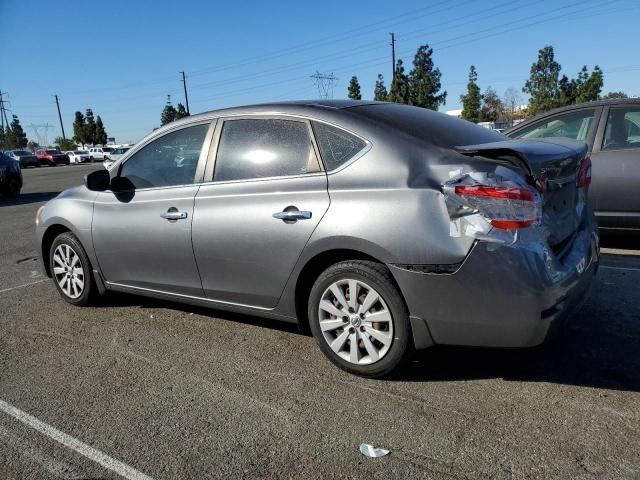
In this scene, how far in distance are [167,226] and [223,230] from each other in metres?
0.58

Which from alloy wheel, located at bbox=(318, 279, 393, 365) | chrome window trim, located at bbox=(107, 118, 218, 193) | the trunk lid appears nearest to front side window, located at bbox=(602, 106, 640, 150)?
the trunk lid

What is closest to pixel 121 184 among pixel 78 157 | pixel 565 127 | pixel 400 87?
pixel 565 127

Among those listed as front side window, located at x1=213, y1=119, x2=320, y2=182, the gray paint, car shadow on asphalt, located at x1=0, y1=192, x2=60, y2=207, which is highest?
front side window, located at x1=213, y1=119, x2=320, y2=182

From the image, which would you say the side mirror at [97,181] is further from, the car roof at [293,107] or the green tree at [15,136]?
the green tree at [15,136]

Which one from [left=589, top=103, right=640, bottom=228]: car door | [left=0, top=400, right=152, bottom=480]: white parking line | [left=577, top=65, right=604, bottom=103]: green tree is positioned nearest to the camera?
[left=0, top=400, right=152, bottom=480]: white parking line

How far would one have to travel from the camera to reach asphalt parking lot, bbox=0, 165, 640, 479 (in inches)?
101

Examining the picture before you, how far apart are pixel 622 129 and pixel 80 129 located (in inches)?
3647

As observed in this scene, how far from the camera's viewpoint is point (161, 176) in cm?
434

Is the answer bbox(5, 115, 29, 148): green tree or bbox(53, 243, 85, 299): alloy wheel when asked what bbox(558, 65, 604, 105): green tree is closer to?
bbox(53, 243, 85, 299): alloy wheel

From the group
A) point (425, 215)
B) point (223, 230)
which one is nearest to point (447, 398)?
point (425, 215)

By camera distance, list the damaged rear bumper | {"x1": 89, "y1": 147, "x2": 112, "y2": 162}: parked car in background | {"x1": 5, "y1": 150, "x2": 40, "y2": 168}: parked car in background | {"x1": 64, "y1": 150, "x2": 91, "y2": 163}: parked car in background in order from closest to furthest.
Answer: the damaged rear bumper → {"x1": 5, "y1": 150, "x2": 40, "y2": 168}: parked car in background → {"x1": 64, "y1": 150, "x2": 91, "y2": 163}: parked car in background → {"x1": 89, "y1": 147, "x2": 112, "y2": 162}: parked car in background

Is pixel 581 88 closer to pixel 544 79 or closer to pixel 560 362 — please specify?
pixel 544 79

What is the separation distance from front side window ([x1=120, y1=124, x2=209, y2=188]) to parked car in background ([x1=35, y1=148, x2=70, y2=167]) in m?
54.0

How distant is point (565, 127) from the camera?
6242mm
